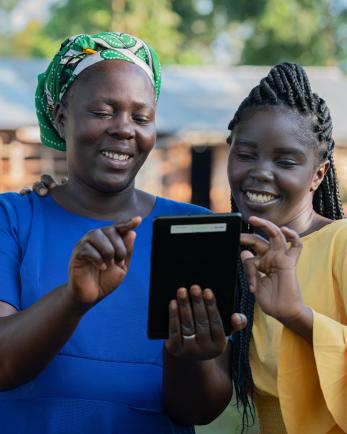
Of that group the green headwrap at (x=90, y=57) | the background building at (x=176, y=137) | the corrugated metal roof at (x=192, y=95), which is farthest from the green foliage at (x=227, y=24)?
the green headwrap at (x=90, y=57)

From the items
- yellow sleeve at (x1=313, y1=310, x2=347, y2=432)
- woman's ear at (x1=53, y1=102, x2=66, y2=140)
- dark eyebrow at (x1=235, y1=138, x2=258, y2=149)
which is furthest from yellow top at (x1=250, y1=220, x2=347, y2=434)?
woman's ear at (x1=53, y1=102, x2=66, y2=140)

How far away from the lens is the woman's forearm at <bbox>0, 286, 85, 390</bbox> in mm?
2189

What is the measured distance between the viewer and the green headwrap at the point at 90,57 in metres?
2.76

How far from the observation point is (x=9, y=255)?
2516 millimetres

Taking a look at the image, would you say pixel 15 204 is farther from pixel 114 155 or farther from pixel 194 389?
pixel 194 389

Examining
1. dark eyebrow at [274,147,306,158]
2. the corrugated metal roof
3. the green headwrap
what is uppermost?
the corrugated metal roof

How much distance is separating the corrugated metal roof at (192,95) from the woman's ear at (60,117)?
39.1 ft

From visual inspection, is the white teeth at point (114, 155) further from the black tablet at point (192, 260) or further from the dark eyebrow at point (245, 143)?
the black tablet at point (192, 260)

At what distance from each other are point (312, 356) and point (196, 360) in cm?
35

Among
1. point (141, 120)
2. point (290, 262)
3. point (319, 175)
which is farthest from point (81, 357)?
point (319, 175)

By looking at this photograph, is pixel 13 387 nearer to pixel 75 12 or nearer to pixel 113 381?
pixel 113 381

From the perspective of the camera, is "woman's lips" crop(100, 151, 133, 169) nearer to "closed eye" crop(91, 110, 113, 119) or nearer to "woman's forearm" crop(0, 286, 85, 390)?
"closed eye" crop(91, 110, 113, 119)

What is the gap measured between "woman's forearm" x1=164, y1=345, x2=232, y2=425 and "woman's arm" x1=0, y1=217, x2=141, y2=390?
1.25ft

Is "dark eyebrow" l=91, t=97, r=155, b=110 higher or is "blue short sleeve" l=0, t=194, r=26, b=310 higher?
"dark eyebrow" l=91, t=97, r=155, b=110
